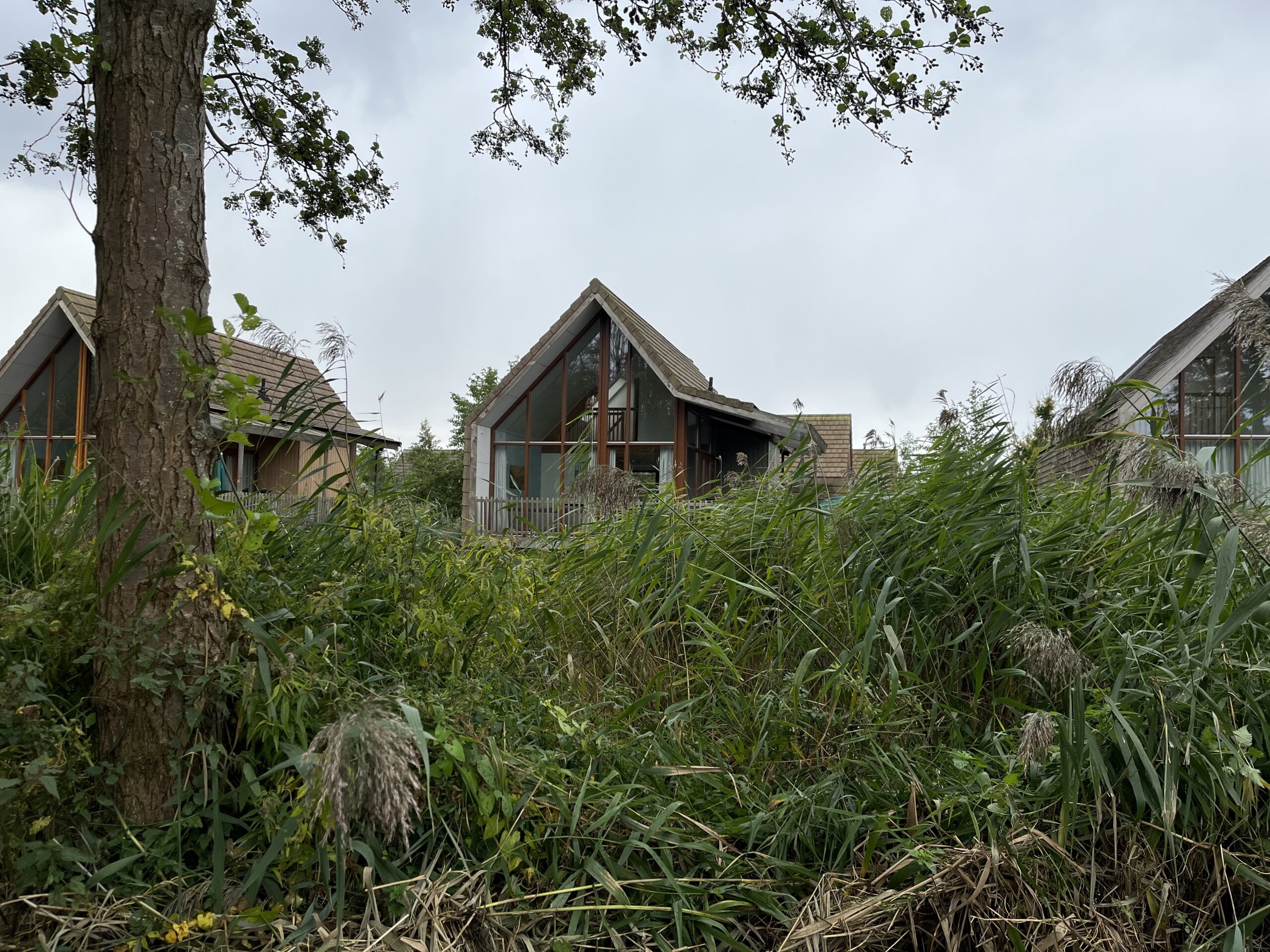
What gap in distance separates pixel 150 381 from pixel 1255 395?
11.4 ft

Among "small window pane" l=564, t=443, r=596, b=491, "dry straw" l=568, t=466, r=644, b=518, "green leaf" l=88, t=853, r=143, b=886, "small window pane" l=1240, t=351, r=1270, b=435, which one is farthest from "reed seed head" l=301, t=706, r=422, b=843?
"small window pane" l=1240, t=351, r=1270, b=435

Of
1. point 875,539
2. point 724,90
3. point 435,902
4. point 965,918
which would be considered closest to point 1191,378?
point 724,90

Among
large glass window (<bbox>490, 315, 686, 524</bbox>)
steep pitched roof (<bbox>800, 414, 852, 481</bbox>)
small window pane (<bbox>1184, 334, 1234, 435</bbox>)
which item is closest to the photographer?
small window pane (<bbox>1184, 334, 1234, 435</bbox>)

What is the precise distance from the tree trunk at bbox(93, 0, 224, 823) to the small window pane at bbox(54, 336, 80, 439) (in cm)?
1971

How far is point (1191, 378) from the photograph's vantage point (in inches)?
603

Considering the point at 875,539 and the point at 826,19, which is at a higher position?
the point at 826,19

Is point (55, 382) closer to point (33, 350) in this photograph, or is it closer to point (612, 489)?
point (33, 350)

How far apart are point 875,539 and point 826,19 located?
12.0 feet

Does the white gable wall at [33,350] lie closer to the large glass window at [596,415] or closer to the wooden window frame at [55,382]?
the wooden window frame at [55,382]

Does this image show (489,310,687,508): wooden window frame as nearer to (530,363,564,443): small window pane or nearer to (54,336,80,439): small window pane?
(530,363,564,443): small window pane

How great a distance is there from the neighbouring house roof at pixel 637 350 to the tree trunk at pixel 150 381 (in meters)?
13.0

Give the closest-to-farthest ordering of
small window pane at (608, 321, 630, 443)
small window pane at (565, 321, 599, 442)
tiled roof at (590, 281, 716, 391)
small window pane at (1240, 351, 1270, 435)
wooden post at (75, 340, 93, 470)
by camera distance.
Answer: small window pane at (1240, 351, 1270, 435)
tiled roof at (590, 281, 716, 391)
small window pane at (608, 321, 630, 443)
small window pane at (565, 321, 599, 442)
wooden post at (75, 340, 93, 470)

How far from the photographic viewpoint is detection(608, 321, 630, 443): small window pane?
18203 mm

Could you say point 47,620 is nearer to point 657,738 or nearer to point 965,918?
point 657,738
